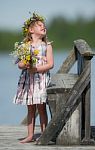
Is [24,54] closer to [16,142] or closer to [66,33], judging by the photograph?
[16,142]

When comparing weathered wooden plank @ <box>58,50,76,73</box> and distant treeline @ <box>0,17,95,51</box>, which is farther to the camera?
distant treeline @ <box>0,17,95,51</box>

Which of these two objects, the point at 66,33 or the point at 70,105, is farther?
the point at 66,33

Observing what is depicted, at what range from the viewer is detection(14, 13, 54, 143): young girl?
862cm

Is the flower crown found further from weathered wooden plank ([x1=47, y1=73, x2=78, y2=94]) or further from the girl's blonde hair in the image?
weathered wooden plank ([x1=47, y1=73, x2=78, y2=94])

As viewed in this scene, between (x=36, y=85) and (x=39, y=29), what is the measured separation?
628 millimetres

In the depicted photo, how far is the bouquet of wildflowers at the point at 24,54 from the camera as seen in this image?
8.55 meters

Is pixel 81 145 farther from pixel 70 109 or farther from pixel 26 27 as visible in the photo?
pixel 26 27

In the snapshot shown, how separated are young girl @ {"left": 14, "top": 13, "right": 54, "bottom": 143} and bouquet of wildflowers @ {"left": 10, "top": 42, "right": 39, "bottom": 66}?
0.01m

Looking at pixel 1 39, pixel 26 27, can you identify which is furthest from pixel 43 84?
pixel 1 39

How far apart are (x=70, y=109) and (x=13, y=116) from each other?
31.2 ft

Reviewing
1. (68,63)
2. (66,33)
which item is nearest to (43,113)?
(68,63)

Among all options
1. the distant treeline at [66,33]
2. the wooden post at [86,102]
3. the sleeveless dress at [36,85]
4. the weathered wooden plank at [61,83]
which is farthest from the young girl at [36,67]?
the distant treeline at [66,33]

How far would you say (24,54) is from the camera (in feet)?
28.1

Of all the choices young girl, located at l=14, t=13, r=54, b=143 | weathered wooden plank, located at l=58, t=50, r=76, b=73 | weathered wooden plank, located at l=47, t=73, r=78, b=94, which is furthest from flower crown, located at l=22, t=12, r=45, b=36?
weathered wooden plank, located at l=58, t=50, r=76, b=73
